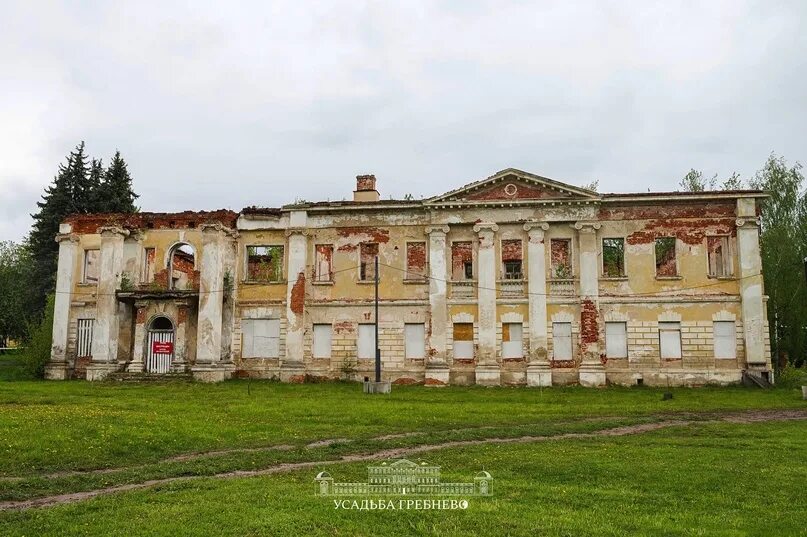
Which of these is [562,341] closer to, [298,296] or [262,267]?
[298,296]

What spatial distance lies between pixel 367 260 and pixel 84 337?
14880 mm

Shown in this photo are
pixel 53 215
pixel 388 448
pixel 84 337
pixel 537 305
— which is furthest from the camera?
pixel 53 215

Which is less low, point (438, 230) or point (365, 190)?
point (365, 190)

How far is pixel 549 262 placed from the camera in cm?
3256

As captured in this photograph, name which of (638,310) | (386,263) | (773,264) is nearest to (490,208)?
(386,263)

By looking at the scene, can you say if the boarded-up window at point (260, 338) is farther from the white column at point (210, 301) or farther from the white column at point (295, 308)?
the white column at point (210, 301)

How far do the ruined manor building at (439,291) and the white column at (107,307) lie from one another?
3.1 inches

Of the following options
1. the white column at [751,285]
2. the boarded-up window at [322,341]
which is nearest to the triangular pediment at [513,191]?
the white column at [751,285]

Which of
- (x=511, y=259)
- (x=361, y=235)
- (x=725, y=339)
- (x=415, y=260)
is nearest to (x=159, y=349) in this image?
(x=361, y=235)

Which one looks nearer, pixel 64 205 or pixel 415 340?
pixel 415 340

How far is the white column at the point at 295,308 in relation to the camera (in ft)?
109

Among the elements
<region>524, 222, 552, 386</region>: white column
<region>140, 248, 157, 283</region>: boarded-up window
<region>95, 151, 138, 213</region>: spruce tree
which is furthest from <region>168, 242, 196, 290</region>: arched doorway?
<region>524, 222, 552, 386</region>: white column

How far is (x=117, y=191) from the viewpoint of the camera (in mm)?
49688

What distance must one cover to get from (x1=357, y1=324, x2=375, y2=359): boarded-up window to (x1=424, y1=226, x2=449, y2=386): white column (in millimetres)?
2798
